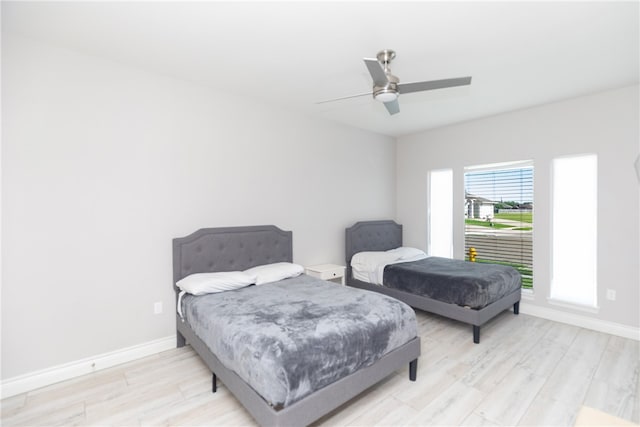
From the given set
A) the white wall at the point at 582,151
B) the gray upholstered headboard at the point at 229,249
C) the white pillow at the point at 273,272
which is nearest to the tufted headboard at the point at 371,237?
the white wall at the point at 582,151

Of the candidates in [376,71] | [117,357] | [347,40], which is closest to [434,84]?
[376,71]

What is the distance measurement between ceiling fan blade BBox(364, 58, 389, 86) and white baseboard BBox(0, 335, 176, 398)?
3.09m

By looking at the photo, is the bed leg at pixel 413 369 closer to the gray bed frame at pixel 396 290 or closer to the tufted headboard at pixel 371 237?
the gray bed frame at pixel 396 290

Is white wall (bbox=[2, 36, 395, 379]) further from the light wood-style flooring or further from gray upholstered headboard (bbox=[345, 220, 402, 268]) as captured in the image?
gray upholstered headboard (bbox=[345, 220, 402, 268])

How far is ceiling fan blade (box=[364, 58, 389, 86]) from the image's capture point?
81.4 inches

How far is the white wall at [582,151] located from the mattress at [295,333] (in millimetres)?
2728

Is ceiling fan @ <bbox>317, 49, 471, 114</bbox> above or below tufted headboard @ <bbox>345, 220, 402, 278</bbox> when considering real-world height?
above

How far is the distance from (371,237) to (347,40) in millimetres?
3192

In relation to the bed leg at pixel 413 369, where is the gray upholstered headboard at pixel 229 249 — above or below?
above

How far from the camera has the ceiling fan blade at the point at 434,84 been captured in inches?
91.2

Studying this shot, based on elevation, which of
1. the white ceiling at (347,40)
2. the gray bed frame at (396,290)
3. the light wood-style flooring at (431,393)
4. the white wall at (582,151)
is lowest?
the light wood-style flooring at (431,393)

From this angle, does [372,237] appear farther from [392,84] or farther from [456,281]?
[392,84]

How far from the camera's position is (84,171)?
2643 millimetres

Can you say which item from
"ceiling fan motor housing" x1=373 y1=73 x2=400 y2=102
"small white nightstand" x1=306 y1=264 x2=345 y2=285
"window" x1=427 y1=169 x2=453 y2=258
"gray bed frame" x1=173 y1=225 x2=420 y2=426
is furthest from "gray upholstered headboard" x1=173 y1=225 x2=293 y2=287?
"window" x1=427 y1=169 x2=453 y2=258
